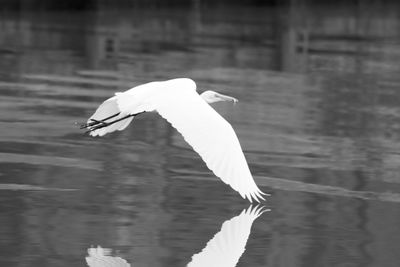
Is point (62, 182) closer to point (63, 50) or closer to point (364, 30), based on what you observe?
point (63, 50)

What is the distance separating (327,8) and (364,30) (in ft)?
26.9

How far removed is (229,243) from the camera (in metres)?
8.89

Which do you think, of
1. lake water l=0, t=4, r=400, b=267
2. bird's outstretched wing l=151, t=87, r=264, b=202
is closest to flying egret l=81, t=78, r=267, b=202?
bird's outstretched wing l=151, t=87, r=264, b=202

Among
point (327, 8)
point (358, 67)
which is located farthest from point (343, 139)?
point (327, 8)

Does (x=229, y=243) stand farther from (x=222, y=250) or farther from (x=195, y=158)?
(x=195, y=158)

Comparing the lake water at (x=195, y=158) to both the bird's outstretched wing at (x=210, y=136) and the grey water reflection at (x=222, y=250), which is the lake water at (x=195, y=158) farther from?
the bird's outstretched wing at (x=210, y=136)

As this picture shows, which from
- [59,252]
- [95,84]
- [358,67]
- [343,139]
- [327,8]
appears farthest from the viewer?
[327,8]

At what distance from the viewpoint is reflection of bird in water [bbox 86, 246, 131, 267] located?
8022 millimetres

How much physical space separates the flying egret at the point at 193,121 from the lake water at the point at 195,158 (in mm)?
481

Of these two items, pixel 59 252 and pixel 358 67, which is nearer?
pixel 59 252

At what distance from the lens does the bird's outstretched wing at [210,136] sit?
29.3 ft

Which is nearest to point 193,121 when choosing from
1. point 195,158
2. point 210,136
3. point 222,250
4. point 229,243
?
point 210,136

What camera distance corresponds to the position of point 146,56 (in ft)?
77.8

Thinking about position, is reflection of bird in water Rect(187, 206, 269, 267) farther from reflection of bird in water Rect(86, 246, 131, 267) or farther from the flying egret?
reflection of bird in water Rect(86, 246, 131, 267)
